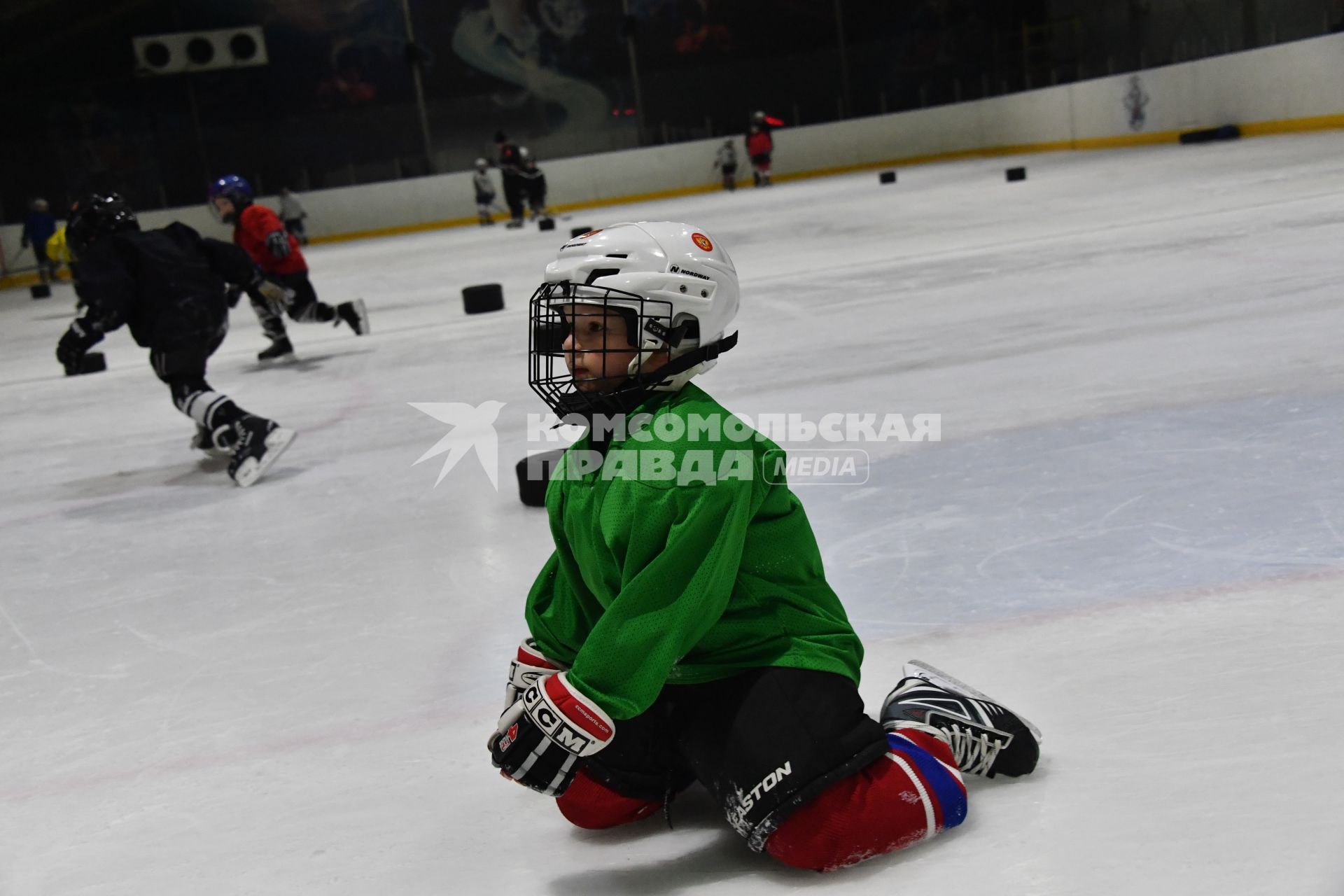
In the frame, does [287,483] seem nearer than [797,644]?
No

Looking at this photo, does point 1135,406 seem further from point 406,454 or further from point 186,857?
point 186,857

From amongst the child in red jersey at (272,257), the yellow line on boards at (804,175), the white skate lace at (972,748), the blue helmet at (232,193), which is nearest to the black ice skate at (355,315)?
the child in red jersey at (272,257)

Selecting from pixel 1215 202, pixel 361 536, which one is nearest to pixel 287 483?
pixel 361 536

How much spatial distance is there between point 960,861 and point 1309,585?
0.98m

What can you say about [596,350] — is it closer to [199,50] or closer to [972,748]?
[972,748]

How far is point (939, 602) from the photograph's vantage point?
2.24 m

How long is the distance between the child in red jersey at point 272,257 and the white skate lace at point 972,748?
5.40 meters

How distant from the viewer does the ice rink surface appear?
152cm

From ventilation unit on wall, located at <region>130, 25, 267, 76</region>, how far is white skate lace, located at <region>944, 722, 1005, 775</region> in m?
20.0

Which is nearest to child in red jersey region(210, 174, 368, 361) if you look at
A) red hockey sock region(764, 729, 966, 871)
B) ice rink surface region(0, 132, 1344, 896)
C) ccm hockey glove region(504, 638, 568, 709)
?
ice rink surface region(0, 132, 1344, 896)

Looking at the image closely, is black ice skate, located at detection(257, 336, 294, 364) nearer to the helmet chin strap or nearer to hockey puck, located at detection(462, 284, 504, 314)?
hockey puck, located at detection(462, 284, 504, 314)

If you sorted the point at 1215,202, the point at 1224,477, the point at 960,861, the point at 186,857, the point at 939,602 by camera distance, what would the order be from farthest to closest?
the point at 1215,202
the point at 1224,477
the point at 939,602
the point at 186,857
the point at 960,861

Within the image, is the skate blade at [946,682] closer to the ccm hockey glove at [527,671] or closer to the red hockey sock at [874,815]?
the red hockey sock at [874,815]

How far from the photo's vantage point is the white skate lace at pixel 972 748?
1.57m
